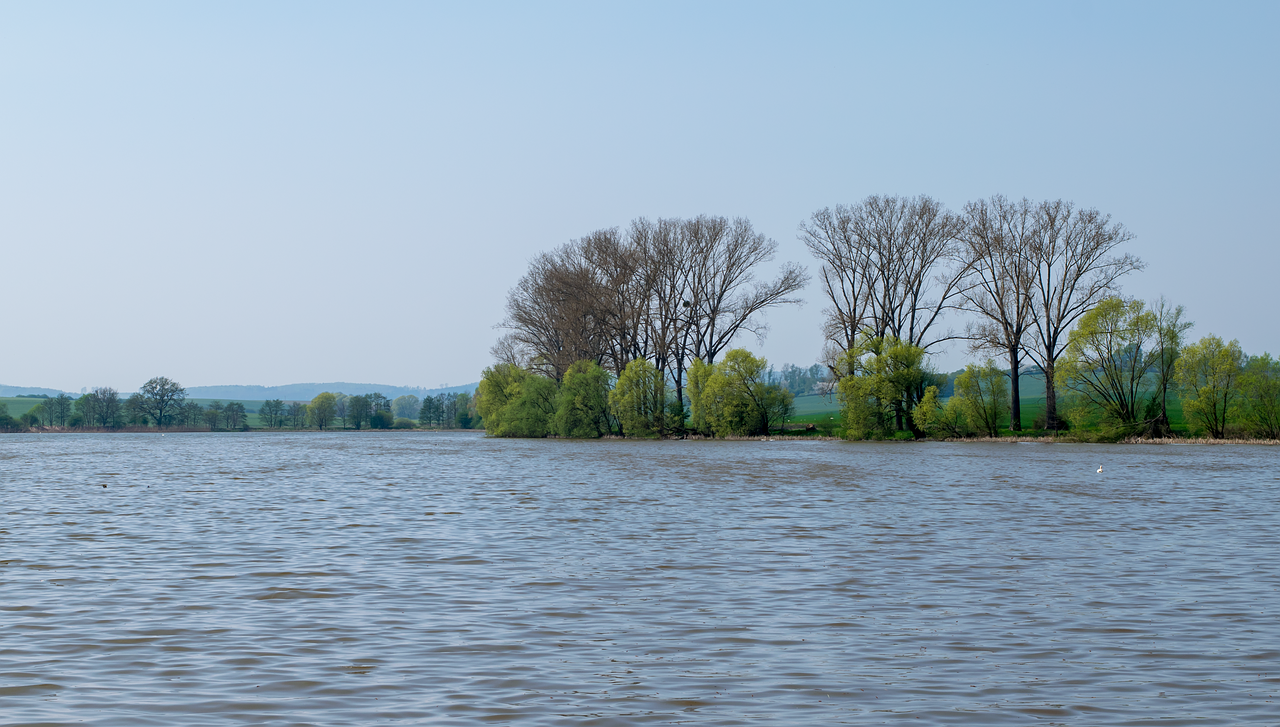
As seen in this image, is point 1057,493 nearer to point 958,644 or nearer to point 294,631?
point 958,644

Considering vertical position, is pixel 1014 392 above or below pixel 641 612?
above

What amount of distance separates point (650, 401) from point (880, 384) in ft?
65.0

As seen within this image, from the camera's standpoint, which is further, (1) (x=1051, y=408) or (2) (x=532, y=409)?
(2) (x=532, y=409)

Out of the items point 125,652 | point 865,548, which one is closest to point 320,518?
point 865,548

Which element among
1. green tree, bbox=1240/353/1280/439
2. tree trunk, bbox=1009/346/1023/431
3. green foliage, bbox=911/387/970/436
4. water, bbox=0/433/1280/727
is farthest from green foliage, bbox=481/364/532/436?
water, bbox=0/433/1280/727

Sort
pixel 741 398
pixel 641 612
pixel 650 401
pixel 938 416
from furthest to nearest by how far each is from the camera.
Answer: pixel 650 401
pixel 741 398
pixel 938 416
pixel 641 612

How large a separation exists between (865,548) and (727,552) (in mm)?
2249

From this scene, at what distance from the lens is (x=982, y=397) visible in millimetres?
70188

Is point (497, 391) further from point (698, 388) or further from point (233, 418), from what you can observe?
point (233, 418)

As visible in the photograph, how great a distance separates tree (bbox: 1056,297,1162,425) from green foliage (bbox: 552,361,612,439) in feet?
112

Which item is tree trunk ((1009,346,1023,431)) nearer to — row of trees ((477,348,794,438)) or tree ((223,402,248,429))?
row of trees ((477,348,794,438))

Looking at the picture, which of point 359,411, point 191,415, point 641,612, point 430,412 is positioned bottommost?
point 641,612

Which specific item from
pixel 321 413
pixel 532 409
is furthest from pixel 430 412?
pixel 532 409

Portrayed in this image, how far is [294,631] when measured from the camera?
394 inches
